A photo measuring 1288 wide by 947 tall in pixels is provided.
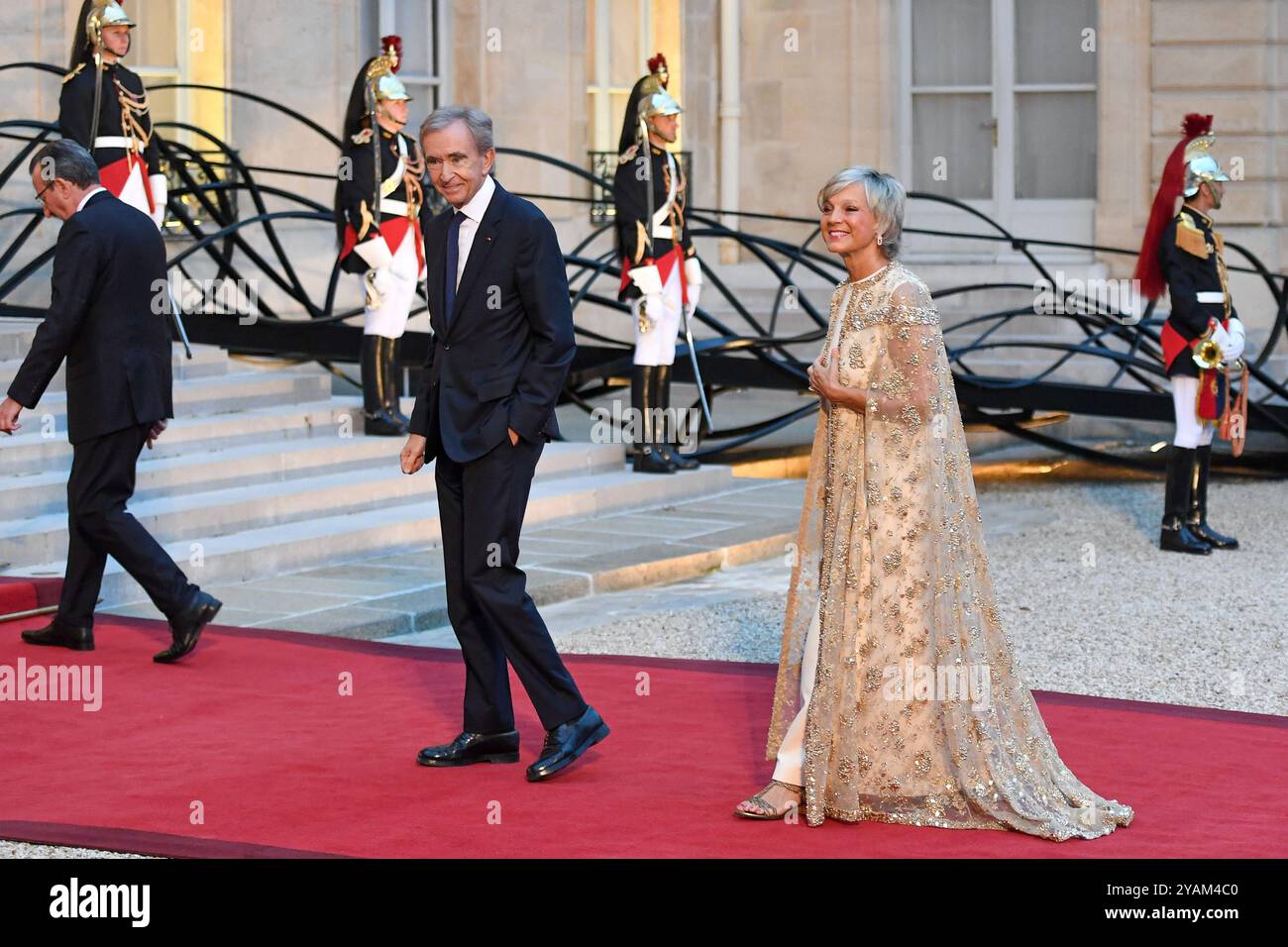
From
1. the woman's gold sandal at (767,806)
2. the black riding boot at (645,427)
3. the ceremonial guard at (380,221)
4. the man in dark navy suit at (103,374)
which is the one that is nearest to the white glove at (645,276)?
the black riding boot at (645,427)

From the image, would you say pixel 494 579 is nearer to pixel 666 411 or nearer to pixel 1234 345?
pixel 1234 345

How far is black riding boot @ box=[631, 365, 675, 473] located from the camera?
1092cm

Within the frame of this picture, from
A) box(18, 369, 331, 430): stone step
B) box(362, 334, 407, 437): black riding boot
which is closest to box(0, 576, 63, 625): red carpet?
box(18, 369, 331, 430): stone step

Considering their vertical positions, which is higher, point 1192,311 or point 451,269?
point 451,269

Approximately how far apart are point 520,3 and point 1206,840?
1164cm

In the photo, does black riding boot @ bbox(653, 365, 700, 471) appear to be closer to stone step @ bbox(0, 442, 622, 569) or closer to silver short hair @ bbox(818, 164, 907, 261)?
stone step @ bbox(0, 442, 622, 569)

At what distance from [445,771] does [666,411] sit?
5873 mm

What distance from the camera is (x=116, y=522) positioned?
6.72 m

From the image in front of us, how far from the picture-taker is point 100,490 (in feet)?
22.1

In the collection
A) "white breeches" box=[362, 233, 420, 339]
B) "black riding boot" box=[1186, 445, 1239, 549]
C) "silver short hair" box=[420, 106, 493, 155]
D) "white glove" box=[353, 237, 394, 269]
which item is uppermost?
"silver short hair" box=[420, 106, 493, 155]

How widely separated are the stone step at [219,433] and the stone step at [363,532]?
70 cm

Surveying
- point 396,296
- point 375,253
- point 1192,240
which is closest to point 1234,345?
point 1192,240

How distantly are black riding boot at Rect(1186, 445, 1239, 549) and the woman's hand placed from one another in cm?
523

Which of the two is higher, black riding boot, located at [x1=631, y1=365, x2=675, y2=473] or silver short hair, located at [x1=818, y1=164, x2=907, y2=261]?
silver short hair, located at [x1=818, y1=164, x2=907, y2=261]
